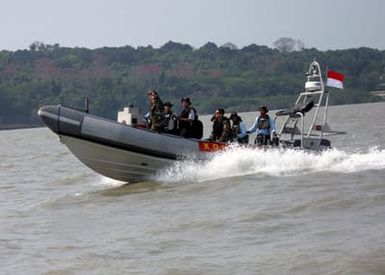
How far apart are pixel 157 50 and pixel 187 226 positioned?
137 metres

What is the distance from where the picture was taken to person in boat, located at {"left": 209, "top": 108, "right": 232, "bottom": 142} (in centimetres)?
1574

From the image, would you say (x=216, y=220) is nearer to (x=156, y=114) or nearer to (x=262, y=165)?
(x=156, y=114)

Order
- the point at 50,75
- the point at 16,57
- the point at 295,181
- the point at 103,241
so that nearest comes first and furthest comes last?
the point at 103,241 < the point at 295,181 < the point at 50,75 < the point at 16,57

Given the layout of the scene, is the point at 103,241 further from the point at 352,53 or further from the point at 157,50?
the point at 157,50

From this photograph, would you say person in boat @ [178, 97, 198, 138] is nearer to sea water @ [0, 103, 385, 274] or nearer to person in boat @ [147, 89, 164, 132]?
person in boat @ [147, 89, 164, 132]

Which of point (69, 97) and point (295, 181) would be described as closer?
point (295, 181)

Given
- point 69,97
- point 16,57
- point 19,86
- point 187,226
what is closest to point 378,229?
point 187,226

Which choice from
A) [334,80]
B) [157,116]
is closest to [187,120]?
[157,116]

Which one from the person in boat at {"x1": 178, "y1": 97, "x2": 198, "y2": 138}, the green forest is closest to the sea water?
the person in boat at {"x1": 178, "y1": 97, "x2": 198, "y2": 138}

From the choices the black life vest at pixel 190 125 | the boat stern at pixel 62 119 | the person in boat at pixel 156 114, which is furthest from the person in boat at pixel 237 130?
the boat stern at pixel 62 119

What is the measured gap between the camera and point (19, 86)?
113 meters

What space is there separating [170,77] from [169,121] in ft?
340

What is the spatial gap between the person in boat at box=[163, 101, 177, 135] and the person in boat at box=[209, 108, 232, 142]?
0.79 m

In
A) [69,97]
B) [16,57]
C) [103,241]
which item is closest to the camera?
[103,241]
